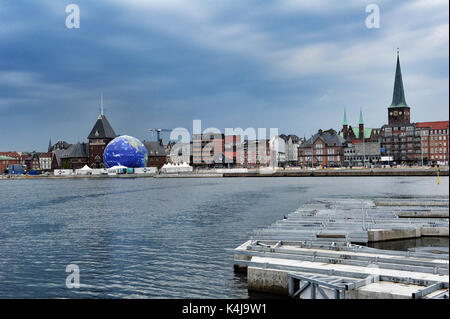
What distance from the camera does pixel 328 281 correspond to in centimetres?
1360

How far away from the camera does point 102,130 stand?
578ft

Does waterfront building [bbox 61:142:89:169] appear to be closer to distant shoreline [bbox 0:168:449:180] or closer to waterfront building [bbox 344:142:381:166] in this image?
distant shoreline [bbox 0:168:449:180]

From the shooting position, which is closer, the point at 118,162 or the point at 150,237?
the point at 150,237

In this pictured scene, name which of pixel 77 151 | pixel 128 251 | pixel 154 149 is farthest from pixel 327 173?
pixel 128 251

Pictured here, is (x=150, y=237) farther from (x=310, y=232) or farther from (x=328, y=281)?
(x=328, y=281)

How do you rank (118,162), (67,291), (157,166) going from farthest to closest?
(157,166)
(118,162)
(67,291)

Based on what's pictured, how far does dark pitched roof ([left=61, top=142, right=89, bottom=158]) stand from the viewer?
584 feet

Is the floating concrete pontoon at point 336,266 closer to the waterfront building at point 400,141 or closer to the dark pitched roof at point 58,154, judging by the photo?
the waterfront building at point 400,141

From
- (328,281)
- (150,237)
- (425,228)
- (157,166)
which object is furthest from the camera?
(157,166)

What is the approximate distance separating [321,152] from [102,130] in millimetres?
82688

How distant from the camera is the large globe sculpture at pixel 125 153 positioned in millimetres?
155625

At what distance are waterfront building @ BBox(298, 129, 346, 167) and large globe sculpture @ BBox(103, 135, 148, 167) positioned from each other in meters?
60.8
